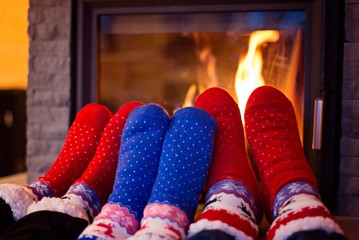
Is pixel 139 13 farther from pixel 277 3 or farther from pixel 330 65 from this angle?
pixel 330 65

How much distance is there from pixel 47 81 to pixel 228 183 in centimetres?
76

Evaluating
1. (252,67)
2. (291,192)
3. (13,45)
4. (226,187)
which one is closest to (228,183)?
(226,187)

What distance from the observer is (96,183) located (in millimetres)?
939

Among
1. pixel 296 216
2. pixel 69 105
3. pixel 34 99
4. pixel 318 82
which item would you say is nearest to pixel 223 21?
pixel 318 82

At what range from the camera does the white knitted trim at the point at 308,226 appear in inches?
25.1

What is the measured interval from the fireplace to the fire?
0.01 m

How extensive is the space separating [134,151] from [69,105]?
0.54 m

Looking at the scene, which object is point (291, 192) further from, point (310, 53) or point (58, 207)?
point (310, 53)

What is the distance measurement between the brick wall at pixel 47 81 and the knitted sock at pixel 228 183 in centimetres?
50

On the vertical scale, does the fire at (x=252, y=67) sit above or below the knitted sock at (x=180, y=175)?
above

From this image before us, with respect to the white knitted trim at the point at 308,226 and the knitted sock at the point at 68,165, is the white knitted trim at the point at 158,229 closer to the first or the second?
the white knitted trim at the point at 308,226

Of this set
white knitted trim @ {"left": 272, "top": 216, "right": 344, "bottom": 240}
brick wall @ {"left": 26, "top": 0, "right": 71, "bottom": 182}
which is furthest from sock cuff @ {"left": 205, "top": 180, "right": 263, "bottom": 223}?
brick wall @ {"left": 26, "top": 0, "right": 71, "bottom": 182}

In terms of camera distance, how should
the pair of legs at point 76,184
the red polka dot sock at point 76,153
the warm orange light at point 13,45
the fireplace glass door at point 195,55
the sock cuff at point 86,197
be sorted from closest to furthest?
the pair of legs at point 76,184 → the sock cuff at point 86,197 → the red polka dot sock at point 76,153 → the fireplace glass door at point 195,55 → the warm orange light at point 13,45

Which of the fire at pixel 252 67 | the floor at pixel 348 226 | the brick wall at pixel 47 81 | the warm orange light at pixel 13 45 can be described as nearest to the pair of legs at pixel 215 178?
the floor at pixel 348 226
